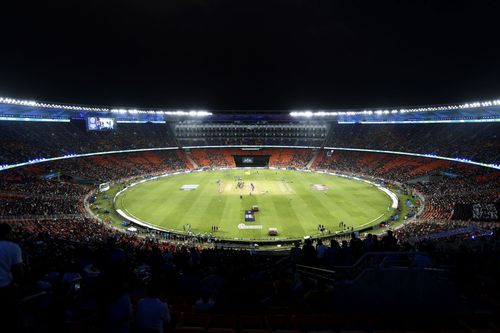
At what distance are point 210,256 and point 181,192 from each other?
48.2 meters

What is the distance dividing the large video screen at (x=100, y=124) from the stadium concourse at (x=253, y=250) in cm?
282

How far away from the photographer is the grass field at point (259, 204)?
4212 cm

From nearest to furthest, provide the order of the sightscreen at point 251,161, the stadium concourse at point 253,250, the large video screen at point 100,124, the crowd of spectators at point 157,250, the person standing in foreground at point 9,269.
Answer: the person standing in foreground at point 9,269 < the crowd of spectators at point 157,250 < the stadium concourse at point 253,250 < the large video screen at point 100,124 < the sightscreen at point 251,161

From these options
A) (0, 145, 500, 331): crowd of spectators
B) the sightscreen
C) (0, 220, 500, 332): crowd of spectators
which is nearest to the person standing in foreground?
(0, 220, 500, 332): crowd of spectators

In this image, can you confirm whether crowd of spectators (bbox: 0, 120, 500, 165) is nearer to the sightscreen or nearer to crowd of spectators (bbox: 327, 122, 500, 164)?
crowd of spectators (bbox: 327, 122, 500, 164)

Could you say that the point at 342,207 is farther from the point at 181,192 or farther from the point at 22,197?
the point at 22,197

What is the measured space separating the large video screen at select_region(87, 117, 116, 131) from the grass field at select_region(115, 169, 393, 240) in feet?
83.8

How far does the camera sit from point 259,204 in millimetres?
52938

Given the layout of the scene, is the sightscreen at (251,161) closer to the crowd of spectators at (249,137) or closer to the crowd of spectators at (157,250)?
the crowd of spectators at (157,250)

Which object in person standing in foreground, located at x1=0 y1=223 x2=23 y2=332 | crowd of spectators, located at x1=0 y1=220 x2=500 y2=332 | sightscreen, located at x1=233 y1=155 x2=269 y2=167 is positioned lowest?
crowd of spectators, located at x1=0 y1=220 x2=500 y2=332

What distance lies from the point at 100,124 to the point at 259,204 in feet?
184

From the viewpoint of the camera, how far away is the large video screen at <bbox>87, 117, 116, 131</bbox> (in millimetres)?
85000

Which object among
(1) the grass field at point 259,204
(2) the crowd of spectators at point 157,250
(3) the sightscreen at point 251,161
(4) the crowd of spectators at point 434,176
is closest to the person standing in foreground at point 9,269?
(2) the crowd of spectators at point 157,250

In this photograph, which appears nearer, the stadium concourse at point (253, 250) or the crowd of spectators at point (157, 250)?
the crowd of spectators at point (157, 250)
